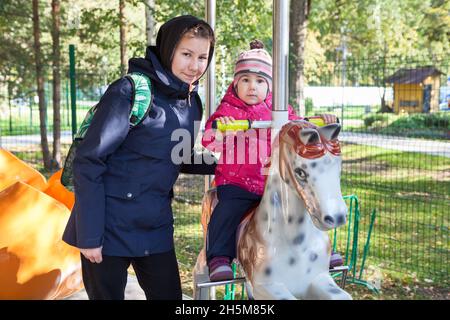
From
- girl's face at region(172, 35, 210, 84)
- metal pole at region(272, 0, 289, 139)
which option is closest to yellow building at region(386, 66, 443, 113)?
metal pole at region(272, 0, 289, 139)

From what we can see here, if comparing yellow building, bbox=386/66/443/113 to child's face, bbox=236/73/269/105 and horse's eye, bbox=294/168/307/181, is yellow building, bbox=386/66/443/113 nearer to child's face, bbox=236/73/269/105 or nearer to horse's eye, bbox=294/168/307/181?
child's face, bbox=236/73/269/105

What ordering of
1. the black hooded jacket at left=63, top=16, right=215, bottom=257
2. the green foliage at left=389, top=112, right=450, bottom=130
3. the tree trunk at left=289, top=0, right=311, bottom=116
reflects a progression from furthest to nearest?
the tree trunk at left=289, top=0, right=311, bottom=116, the green foliage at left=389, top=112, right=450, bottom=130, the black hooded jacket at left=63, top=16, right=215, bottom=257

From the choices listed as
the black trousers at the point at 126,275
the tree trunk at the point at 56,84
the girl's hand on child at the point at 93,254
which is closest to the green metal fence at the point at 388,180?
the tree trunk at the point at 56,84

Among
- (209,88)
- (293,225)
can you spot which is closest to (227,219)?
(293,225)

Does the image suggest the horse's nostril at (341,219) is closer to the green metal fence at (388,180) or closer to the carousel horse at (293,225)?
the carousel horse at (293,225)

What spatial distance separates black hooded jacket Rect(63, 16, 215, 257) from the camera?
2119mm

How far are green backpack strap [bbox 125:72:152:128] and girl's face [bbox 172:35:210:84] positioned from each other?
0.16 metres

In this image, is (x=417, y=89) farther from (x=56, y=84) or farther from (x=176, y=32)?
(x=56, y=84)

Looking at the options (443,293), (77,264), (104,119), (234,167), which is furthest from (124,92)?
(443,293)

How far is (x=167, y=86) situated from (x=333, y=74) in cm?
510

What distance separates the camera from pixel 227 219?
2375mm

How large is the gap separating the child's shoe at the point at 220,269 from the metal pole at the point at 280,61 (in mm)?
603

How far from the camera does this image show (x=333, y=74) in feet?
23.0
